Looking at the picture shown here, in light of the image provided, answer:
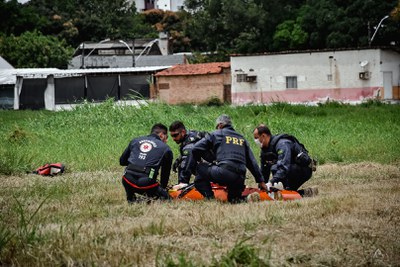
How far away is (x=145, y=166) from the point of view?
11.0 metres

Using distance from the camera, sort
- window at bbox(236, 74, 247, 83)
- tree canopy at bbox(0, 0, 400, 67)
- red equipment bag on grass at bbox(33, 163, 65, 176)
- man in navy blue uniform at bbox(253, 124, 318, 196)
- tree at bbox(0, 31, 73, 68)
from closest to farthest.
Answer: man in navy blue uniform at bbox(253, 124, 318, 196), red equipment bag on grass at bbox(33, 163, 65, 176), window at bbox(236, 74, 247, 83), tree canopy at bbox(0, 0, 400, 67), tree at bbox(0, 31, 73, 68)

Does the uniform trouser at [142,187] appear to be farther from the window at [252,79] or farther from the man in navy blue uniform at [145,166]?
the window at [252,79]

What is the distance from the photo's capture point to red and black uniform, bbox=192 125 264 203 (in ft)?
35.8

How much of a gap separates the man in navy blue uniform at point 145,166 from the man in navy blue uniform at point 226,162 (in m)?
0.51

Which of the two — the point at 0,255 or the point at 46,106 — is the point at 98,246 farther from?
the point at 46,106

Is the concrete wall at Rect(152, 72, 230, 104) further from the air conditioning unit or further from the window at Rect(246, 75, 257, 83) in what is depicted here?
the air conditioning unit

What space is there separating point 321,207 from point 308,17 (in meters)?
47.4

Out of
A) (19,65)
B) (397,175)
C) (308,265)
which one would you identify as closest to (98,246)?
(308,265)

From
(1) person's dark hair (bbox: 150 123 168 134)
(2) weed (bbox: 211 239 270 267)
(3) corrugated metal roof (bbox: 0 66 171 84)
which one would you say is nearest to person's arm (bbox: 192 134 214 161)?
(1) person's dark hair (bbox: 150 123 168 134)

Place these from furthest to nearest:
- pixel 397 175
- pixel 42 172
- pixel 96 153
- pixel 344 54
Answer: pixel 344 54
pixel 96 153
pixel 42 172
pixel 397 175

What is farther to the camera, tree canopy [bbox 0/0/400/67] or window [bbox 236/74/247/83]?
tree canopy [bbox 0/0/400/67]

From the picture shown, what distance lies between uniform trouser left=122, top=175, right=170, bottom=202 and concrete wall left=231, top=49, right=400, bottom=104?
123 ft

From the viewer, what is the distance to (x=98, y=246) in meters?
7.10

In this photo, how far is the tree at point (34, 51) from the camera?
61.8 m
